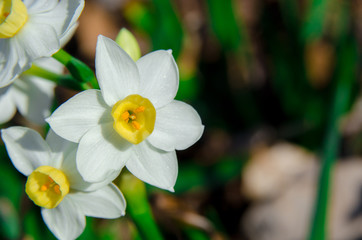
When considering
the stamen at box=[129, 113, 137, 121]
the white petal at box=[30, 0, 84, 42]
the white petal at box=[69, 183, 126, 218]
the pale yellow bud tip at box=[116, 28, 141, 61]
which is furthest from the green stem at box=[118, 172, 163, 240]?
the white petal at box=[30, 0, 84, 42]

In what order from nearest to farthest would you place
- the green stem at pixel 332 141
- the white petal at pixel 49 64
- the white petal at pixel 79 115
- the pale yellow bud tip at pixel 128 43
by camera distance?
the white petal at pixel 79 115
the pale yellow bud tip at pixel 128 43
the white petal at pixel 49 64
the green stem at pixel 332 141

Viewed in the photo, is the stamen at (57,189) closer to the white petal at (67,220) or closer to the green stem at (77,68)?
the white petal at (67,220)

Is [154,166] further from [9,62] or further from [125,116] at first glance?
[9,62]

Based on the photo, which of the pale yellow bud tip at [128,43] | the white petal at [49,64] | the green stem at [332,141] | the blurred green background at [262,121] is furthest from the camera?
the blurred green background at [262,121]

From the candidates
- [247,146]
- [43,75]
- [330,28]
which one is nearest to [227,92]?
[247,146]

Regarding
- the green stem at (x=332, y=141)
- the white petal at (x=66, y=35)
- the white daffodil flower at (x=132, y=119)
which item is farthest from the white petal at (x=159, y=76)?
the green stem at (x=332, y=141)

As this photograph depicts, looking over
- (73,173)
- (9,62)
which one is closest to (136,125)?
(73,173)

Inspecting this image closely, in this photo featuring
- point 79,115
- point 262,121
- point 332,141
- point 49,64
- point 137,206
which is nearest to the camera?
point 79,115

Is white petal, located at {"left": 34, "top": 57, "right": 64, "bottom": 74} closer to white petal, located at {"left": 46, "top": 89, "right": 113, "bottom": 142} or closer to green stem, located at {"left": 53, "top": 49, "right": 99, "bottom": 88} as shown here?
green stem, located at {"left": 53, "top": 49, "right": 99, "bottom": 88}

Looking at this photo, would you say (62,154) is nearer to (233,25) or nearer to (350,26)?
(233,25)
